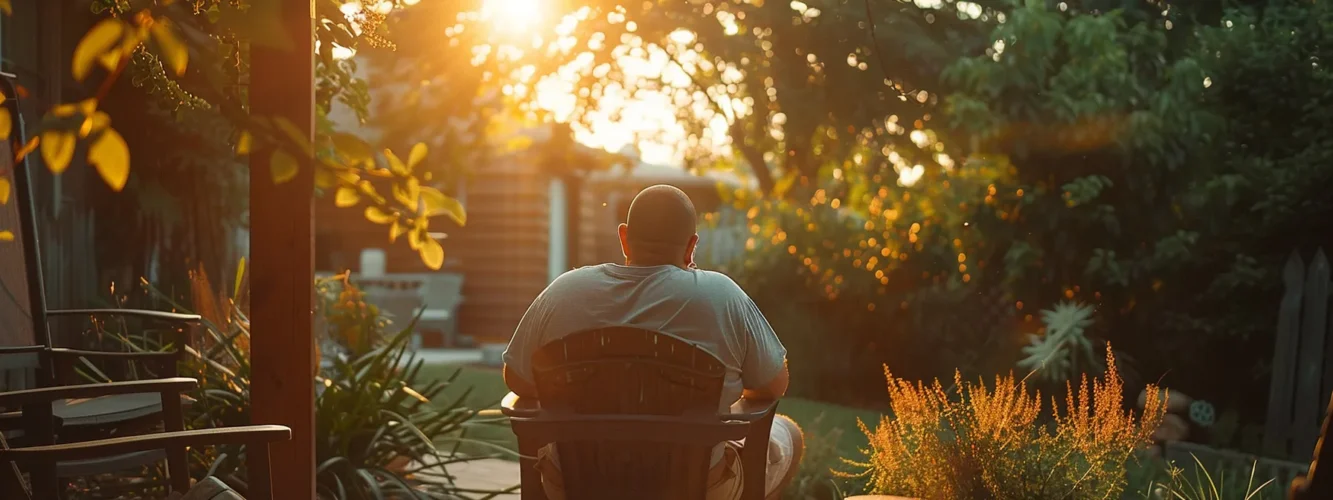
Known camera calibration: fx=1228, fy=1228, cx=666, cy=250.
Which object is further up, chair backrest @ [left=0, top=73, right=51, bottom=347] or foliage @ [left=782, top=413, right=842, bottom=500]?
chair backrest @ [left=0, top=73, right=51, bottom=347]

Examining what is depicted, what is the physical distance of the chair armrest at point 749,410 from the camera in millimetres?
3013

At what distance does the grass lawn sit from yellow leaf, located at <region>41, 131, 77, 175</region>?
431cm

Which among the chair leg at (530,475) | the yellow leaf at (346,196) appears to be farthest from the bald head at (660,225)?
the yellow leaf at (346,196)

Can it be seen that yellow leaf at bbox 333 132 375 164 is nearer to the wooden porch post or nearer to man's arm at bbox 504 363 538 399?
the wooden porch post

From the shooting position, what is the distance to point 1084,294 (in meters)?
8.18

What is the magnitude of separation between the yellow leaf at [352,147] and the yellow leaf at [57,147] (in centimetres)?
29

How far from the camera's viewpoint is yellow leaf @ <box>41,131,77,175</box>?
4.50 feet

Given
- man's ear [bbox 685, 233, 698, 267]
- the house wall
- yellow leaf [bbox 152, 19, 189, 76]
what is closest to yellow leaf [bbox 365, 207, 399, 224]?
yellow leaf [bbox 152, 19, 189, 76]

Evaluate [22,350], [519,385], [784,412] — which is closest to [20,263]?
[22,350]

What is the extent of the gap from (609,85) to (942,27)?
11.6 feet

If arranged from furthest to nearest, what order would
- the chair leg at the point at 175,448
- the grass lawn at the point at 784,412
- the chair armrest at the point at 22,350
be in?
the grass lawn at the point at 784,412 < the chair armrest at the point at 22,350 < the chair leg at the point at 175,448

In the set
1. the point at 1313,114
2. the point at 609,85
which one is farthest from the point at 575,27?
the point at 1313,114

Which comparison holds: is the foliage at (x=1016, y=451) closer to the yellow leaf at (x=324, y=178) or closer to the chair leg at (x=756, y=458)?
the chair leg at (x=756, y=458)

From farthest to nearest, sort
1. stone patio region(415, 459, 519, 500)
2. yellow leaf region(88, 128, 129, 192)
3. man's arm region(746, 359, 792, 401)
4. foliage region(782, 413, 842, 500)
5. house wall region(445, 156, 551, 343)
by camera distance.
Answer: house wall region(445, 156, 551, 343) → stone patio region(415, 459, 519, 500) → foliage region(782, 413, 842, 500) → man's arm region(746, 359, 792, 401) → yellow leaf region(88, 128, 129, 192)
